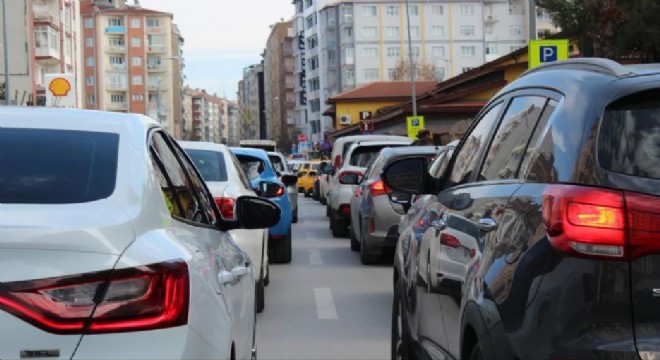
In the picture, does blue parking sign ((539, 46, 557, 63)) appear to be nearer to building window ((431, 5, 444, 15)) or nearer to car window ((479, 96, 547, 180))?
car window ((479, 96, 547, 180))

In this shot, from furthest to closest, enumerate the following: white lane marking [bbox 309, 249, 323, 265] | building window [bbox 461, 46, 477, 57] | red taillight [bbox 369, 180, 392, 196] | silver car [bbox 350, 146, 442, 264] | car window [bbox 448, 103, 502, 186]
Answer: building window [bbox 461, 46, 477, 57] < white lane marking [bbox 309, 249, 323, 265] < red taillight [bbox 369, 180, 392, 196] < silver car [bbox 350, 146, 442, 264] < car window [bbox 448, 103, 502, 186]

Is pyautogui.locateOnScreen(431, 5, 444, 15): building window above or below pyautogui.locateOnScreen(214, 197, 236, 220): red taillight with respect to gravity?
above

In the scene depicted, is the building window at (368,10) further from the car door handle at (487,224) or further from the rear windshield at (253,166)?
the car door handle at (487,224)

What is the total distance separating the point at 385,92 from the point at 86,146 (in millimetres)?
79231

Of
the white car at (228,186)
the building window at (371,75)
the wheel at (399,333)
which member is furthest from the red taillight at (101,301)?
the building window at (371,75)

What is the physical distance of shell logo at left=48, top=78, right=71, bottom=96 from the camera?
100 feet

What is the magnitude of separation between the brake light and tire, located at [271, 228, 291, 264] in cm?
1114

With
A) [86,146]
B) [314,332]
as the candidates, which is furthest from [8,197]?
[314,332]

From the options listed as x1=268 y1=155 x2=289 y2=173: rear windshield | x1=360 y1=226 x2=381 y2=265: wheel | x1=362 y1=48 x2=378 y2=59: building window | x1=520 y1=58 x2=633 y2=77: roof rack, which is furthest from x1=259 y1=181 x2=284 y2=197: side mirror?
x1=362 y1=48 x2=378 y2=59: building window

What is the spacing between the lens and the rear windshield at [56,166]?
3535mm

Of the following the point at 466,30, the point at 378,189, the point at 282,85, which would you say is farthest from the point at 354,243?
the point at 282,85

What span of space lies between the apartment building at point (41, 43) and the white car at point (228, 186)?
28.6 m

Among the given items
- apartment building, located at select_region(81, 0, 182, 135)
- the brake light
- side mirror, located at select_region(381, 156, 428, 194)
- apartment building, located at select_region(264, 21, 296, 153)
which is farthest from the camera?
apartment building, located at select_region(264, 21, 296, 153)

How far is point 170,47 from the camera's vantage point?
495 ft
